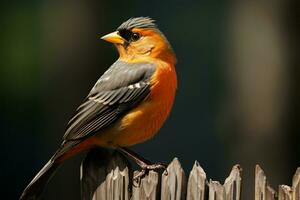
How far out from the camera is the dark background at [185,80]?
8.41m

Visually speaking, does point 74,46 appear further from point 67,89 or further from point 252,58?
point 252,58

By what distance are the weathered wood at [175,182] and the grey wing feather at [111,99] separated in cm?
100

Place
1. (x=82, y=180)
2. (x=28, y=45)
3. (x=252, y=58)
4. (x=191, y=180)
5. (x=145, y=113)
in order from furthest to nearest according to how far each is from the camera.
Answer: (x=28, y=45) → (x=252, y=58) → (x=145, y=113) → (x=82, y=180) → (x=191, y=180)

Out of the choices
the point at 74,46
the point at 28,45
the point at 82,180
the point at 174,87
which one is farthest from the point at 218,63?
the point at 82,180

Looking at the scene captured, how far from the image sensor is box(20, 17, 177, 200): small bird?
18.4 ft

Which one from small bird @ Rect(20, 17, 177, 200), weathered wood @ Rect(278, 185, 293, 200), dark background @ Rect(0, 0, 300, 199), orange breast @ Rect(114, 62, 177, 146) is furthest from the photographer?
dark background @ Rect(0, 0, 300, 199)

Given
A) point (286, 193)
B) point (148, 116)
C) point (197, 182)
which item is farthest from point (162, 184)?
point (148, 116)

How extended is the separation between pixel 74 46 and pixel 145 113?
2.78 metres

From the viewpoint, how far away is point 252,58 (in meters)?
8.99

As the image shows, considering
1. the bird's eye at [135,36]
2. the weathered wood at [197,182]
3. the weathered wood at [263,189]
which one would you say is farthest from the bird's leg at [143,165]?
the bird's eye at [135,36]

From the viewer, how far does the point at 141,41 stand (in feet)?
20.9

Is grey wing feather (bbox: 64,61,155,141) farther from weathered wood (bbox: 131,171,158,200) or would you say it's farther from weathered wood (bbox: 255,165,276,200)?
weathered wood (bbox: 255,165,276,200)

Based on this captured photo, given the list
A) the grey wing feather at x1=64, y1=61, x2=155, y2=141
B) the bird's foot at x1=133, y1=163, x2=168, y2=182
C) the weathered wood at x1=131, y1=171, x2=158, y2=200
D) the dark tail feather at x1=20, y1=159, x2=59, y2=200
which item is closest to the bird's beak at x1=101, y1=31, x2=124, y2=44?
the grey wing feather at x1=64, y1=61, x2=155, y2=141

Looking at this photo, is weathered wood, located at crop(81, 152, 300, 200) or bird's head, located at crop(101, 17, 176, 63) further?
bird's head, located at crop(101, 17, 176, 63)
